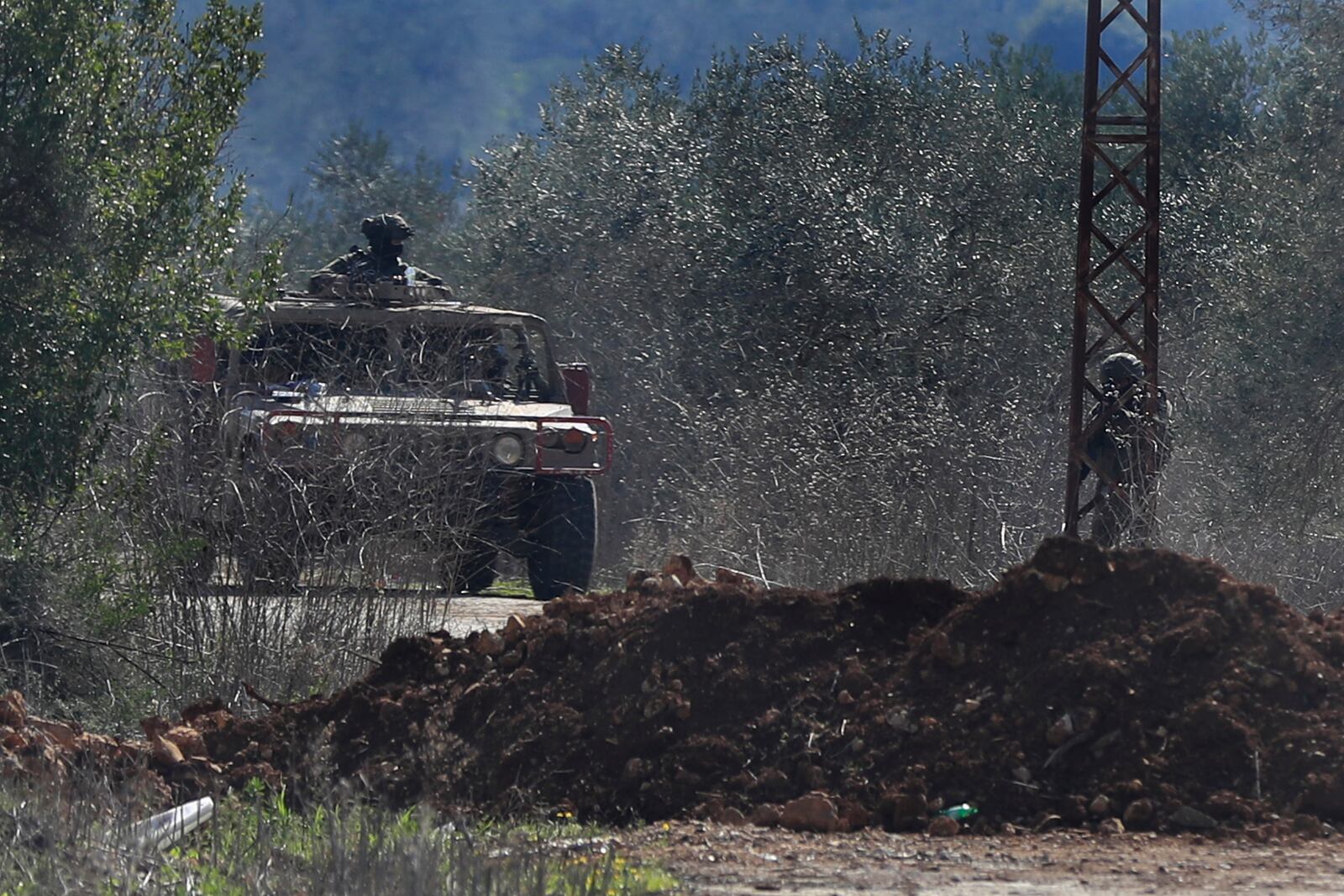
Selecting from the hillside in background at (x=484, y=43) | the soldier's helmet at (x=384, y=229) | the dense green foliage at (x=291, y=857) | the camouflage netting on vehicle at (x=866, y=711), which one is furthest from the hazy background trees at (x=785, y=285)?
the hillside in background at (x=484, y=43)

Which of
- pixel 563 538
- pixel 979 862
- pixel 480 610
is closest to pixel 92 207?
pixel 480 610

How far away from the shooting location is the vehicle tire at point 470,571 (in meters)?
8.80

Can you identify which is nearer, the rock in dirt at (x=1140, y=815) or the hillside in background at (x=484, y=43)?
the rock in dirt at (x=1140, y=815)

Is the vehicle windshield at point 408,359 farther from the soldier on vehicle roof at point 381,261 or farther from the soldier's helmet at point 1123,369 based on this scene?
the soldier's helmet at point 1123,369

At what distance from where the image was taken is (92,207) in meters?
8.41

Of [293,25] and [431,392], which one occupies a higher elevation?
[293,25]

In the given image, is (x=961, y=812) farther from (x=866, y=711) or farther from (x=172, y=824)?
(x=172, y=824)

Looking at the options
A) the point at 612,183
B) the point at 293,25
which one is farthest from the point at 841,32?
the point at 612,183

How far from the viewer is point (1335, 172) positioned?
15.0m

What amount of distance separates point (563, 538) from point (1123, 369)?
153 inches

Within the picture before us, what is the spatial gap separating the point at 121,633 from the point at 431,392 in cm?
200

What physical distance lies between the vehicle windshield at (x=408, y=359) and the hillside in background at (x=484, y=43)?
87805mm

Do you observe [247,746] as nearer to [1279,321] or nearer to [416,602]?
[416,602]

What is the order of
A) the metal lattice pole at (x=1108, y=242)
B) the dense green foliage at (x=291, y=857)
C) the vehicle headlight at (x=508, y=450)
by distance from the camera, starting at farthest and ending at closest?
1. the metal lattice pole at (x=1108, y=242)
2. the vehicle headlight at (x=508, y=450)
3. the dense green foliage at (x=291, y=857)
